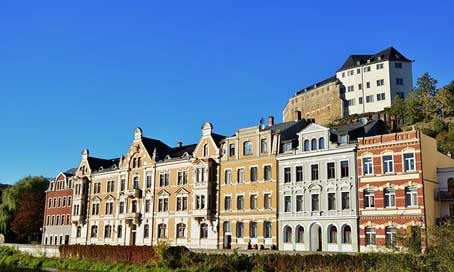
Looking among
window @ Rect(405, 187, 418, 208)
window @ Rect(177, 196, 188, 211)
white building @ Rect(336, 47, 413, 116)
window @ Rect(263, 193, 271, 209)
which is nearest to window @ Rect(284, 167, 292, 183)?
window @ Rect(263, 193, 271, 209)

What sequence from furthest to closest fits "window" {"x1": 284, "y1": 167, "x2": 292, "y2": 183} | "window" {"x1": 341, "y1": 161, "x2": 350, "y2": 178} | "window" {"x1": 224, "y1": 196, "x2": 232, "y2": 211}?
"window" {"x1": 224, "y1": 196, "x2": 232, "y2": 211} → "window" {"x1": 284, "y1": 167, "x2": 292, "y2": 183} → "window" {"x1": 341, "y1": 161, "x2": 350, "y2": 178}

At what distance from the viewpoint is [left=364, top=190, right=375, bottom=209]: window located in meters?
44.6

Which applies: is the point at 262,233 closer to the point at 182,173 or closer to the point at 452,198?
the point at 182,173

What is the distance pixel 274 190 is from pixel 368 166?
10.2 m

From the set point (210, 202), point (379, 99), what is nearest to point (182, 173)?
point (210, 202)

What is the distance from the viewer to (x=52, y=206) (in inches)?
3063

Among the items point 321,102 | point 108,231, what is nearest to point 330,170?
point 108,231

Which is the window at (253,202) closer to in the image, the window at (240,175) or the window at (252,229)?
the window at (252,229)

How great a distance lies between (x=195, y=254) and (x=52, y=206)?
1711 inches

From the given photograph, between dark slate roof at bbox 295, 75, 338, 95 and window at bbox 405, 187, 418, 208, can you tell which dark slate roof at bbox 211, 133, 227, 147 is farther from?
dark slate roof at bbox 295, 75, 338, 95

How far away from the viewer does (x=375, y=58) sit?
106125mm

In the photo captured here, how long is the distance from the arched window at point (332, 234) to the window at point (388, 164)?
711 centimetres

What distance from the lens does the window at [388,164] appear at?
44.0m

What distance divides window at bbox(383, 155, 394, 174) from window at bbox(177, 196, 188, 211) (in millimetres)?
24032
